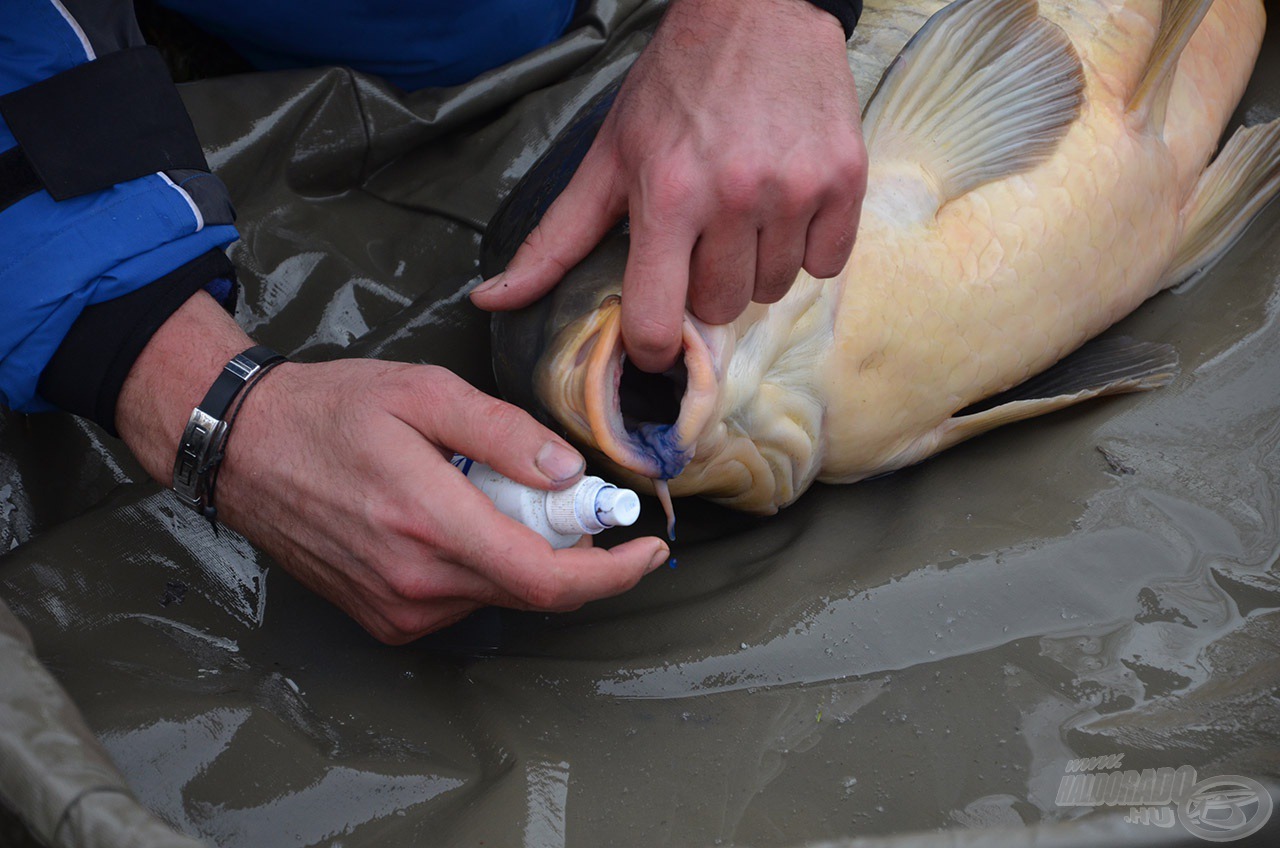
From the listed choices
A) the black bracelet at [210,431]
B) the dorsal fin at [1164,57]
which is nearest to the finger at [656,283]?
the black bracelet at [210,431]

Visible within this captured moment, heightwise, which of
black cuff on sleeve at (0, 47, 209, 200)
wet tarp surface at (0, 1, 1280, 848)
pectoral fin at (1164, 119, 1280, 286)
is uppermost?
black cuff on sleeve at (0, 47, 209, 200)

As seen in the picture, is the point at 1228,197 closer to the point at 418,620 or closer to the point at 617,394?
the point at 617,394

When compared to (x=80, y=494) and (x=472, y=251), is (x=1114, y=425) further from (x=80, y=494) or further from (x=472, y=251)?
(x=80, y=494)

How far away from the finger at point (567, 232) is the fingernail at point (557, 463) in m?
0.35

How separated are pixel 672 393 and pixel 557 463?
1.20 ft

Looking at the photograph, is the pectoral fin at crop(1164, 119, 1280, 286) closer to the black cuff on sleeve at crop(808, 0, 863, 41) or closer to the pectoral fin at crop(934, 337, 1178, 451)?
the pectoral fin at crop(934, 337, 1178, 451)

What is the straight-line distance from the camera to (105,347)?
5.67ft

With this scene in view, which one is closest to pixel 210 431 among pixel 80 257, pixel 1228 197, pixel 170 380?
pixel 170 380

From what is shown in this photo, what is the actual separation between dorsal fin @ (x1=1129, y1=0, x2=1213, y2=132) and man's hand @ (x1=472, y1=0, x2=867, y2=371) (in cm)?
79

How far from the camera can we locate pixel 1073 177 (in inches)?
82.3

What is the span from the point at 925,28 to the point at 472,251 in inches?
47.4

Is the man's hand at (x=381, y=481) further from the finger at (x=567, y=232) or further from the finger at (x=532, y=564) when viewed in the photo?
the finger at (x=567, y=232)

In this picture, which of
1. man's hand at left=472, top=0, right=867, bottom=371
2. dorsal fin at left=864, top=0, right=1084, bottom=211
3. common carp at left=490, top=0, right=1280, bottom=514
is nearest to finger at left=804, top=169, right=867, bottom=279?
man's hand at left=472, top=0, right=867, bottom=371

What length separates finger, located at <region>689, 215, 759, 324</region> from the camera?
1.56 metres
